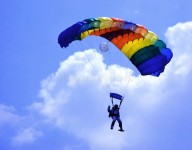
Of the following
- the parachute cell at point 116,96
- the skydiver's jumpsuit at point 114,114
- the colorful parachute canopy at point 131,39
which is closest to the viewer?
the colorful parachute canopy at point 131,39

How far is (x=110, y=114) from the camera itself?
3916cm

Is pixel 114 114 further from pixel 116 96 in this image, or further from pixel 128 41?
pixel 128 41

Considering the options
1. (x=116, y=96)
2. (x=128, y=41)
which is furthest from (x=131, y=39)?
(x=116, y=96)

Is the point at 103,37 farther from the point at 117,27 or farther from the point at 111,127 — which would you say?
the point at 111,127

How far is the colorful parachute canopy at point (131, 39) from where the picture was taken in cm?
3784

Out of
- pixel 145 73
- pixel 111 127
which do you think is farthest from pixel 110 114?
pixel 145 73

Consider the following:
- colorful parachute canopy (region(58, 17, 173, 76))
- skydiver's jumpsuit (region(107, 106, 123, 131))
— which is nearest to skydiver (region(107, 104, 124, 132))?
skydiver's jumpsuit (region(107, 106, 123, 131))

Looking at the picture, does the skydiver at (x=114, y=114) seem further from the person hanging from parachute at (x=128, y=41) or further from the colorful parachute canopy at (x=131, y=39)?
the colorful parachute canopy at (x=131, y=39)

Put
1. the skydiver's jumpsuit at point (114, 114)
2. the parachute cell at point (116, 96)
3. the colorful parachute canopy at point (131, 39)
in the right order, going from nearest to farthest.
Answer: the colorful parachute canopy at point (131, 39) → the skydiver's jumpsuit at point (114, 114) → the parachute cell at point (116, 96)

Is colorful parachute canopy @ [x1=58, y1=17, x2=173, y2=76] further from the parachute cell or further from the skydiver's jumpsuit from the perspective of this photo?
the skydiver's jumpsuit

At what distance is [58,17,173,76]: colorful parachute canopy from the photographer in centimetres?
3784

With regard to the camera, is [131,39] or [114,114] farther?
[131,39]

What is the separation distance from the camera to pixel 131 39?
41094 millimetres

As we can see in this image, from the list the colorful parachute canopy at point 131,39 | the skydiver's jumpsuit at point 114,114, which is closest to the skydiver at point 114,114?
the skydiver's jumpsuit at point 114,114
